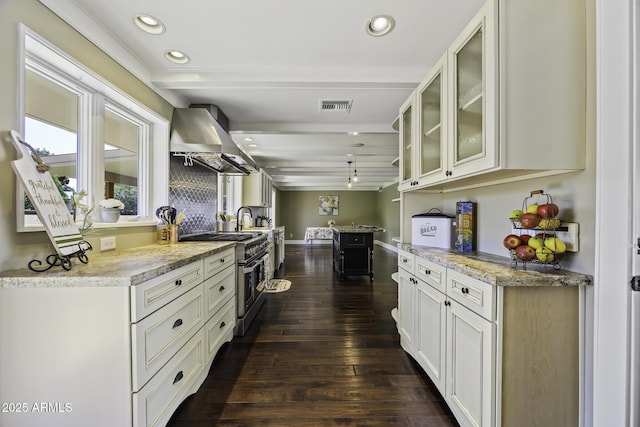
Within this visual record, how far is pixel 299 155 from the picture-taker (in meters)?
5.29

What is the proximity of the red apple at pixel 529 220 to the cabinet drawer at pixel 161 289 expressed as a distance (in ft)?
6.14

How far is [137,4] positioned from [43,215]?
53.0 inches

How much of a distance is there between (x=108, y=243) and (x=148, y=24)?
153 centimetres

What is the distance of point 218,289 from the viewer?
2.03 meters

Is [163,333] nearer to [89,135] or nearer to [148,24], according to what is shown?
[89,135]

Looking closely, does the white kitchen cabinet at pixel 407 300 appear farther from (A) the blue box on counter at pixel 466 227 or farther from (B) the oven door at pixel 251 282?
(B) the oven door at pixel 251 282

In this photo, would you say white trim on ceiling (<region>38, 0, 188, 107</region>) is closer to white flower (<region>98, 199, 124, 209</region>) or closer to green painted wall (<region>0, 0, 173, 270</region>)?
green painted wall (<region>0, 0, 173, 270</region>)

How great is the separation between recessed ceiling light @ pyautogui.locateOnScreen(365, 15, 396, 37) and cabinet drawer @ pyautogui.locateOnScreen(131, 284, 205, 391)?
6.91ft

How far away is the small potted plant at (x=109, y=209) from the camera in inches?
69.1

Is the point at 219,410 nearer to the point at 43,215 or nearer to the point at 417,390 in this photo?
the point at 417,390

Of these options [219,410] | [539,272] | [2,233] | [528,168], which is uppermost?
[528,168]

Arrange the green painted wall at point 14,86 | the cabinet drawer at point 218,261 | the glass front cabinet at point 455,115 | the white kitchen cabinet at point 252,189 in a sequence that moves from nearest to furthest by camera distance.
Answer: the green painted wall at point 14,86 < the glass front cabinet at point 455,115 < the cabinet drawer at point 218,261 < the white kitchen cabinet at point 252,189

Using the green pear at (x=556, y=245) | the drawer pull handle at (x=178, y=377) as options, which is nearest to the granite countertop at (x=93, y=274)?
the drawer pull handle at (x=178, y=377)

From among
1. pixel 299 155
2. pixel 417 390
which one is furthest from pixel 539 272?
pixel 299 155
